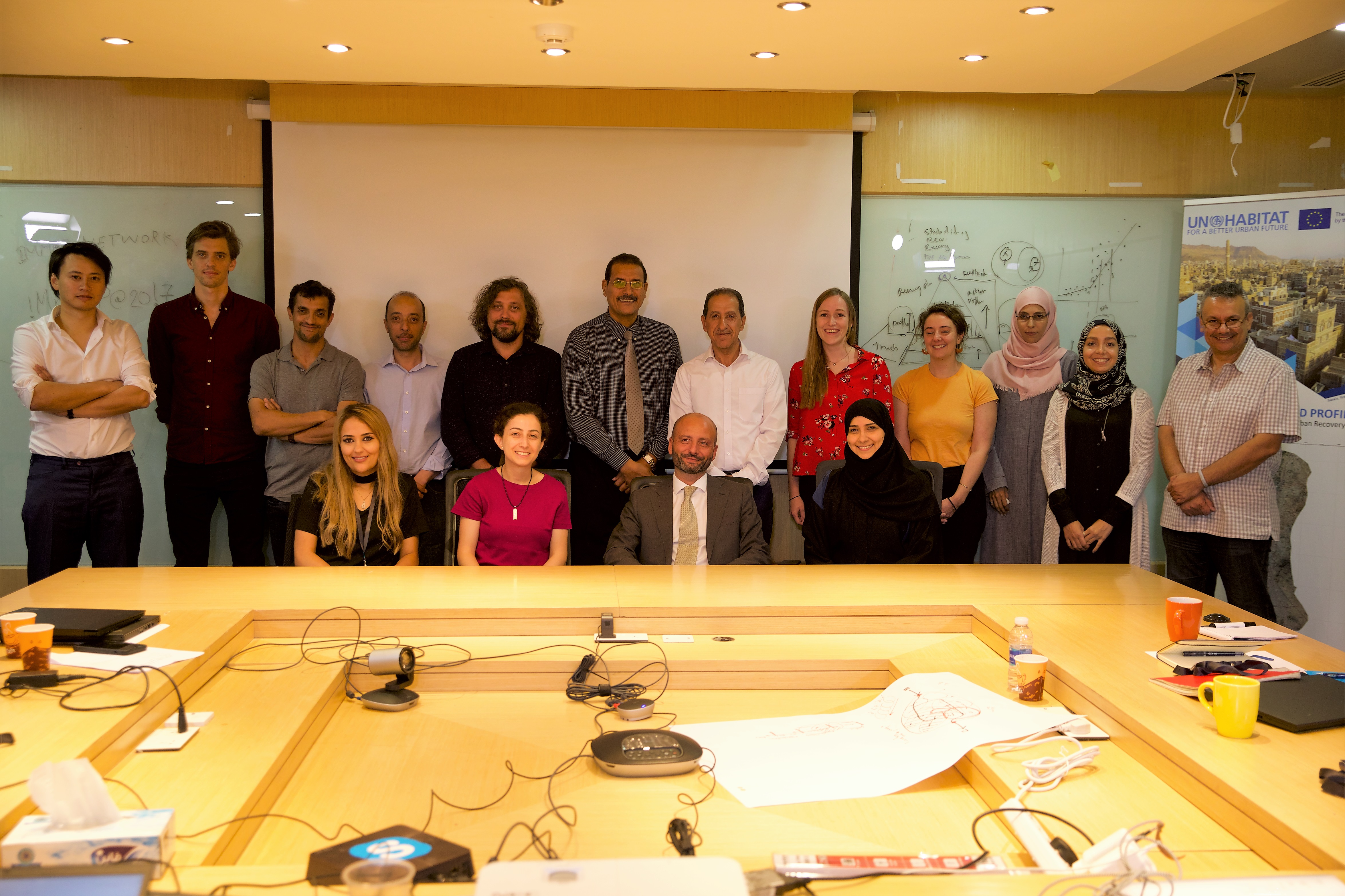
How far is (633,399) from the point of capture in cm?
442

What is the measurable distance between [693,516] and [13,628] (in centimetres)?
210

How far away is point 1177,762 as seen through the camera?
5.47 ft

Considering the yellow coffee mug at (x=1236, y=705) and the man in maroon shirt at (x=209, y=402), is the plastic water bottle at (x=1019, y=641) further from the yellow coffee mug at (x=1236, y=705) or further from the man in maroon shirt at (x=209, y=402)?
the man in maroon shirt at (x=209, y=402)

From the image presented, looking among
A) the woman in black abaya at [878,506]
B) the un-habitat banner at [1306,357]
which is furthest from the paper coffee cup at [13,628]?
the un-habitat banner at [1306,357]

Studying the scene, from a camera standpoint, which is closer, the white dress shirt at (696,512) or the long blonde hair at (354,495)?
the long blonde hair at (354,495)

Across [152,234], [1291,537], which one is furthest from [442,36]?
[1291,537]

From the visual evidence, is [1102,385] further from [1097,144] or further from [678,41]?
[678,41]

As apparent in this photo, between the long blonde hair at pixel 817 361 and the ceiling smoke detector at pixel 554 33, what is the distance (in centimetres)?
149

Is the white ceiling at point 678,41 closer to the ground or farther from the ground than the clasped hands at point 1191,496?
farther from the ground

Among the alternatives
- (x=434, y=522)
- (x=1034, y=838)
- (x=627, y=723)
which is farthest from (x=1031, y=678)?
(x=434, y=522)

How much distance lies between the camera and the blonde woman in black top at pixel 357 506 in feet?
10.5

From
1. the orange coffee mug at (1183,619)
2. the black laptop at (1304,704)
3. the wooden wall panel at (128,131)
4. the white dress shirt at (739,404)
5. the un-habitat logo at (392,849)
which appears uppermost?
the wooden wall panel at (128,131)

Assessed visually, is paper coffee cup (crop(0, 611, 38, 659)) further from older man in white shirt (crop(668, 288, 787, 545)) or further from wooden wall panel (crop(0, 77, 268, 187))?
wooden wall panel (crop(0, 77, 268, 187))

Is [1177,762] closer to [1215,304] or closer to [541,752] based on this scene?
[541,752]
